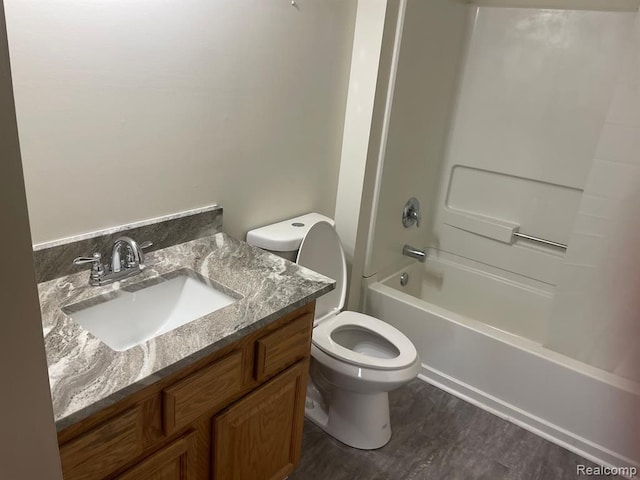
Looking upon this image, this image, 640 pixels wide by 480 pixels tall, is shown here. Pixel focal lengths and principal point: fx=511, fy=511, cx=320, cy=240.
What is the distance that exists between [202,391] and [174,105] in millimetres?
836

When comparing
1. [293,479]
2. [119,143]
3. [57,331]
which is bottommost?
[293,479]

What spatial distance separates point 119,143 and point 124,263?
0.34 meters

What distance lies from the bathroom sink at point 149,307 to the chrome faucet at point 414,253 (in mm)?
1430

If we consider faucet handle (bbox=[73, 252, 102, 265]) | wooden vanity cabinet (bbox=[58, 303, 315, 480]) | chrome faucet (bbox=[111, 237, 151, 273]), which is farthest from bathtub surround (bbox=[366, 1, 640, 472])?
faucet handle (bbox=[73, 252, 102, 265])

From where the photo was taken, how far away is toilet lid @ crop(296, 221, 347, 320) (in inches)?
77.6

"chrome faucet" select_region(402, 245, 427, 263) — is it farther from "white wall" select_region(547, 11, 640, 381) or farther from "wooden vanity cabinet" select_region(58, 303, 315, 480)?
"wooden vanity cabinet" select_region(58, 303, 315, 480)

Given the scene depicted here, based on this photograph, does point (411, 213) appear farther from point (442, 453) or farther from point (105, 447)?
point (105, 447)

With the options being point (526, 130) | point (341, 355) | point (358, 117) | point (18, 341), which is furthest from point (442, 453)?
point (18, 341)

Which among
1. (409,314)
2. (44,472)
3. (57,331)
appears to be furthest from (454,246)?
(44,472)

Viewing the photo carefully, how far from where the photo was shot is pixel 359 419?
2002mm

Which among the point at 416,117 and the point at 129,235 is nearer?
the point at 129,235

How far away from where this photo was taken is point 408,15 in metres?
Answer: 2.07

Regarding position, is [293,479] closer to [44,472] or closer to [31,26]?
[44,472]

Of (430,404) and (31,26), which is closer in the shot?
(31,26)
